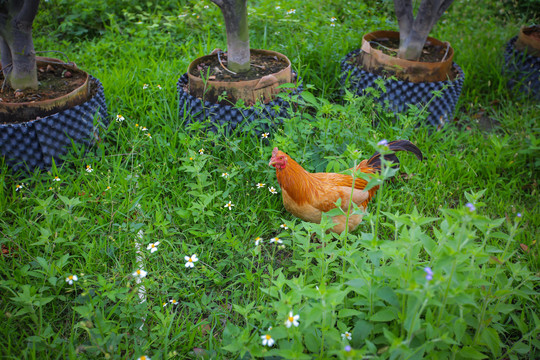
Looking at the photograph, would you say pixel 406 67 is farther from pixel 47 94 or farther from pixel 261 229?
pixel 47 94

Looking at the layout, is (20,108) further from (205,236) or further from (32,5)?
(205,236)

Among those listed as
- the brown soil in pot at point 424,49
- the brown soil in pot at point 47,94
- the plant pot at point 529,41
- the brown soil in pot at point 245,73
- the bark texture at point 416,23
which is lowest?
the brown soil in pot at point 47,94

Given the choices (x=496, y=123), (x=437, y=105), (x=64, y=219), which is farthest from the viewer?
(x=496, y=123)

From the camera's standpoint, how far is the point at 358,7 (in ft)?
16.3

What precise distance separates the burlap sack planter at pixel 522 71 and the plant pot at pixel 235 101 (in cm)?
245

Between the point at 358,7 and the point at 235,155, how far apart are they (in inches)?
127

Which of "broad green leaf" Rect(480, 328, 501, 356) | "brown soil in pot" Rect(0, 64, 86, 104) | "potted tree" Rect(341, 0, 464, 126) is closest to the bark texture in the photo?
"potted tree" Rect(341, 0, 464, 126)

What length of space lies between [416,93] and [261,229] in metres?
1.83

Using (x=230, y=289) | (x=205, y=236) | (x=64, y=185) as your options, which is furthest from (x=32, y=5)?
(x=230, y=289)

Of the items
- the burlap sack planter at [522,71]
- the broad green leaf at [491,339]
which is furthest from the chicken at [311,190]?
the burlap sack planter at [522,71]

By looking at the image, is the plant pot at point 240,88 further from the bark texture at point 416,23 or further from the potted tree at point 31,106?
the bark texture at point 416,23

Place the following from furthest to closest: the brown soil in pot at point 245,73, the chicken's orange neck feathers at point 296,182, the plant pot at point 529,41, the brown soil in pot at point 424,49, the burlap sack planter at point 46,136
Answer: the plant pot at point 529,41
the brown soil in pot at point 424,49
the brown soil in pot at point 245,73
the burlap sack planter at point 46,136
the chicken's orange neck feathers at point 296,182

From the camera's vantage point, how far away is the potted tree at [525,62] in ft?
12.3

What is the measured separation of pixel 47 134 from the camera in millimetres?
2697
